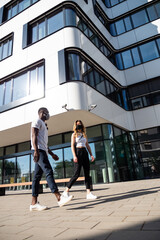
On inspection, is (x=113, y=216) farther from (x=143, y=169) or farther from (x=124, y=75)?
(x=124, y=75)

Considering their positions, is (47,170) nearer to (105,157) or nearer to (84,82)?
(84,82)

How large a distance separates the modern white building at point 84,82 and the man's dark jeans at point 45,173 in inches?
171

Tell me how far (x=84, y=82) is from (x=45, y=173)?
581cm

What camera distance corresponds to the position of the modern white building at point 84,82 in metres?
8.68

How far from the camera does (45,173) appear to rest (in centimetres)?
325

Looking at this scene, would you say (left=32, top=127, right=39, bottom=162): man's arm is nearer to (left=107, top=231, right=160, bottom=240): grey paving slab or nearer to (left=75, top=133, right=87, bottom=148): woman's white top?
(left=75, top=133, right=87, bottom=148): woman's white top

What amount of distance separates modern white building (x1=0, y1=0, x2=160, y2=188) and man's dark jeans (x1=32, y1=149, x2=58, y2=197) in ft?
14.2

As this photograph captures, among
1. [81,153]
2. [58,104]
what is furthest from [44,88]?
[81,153]

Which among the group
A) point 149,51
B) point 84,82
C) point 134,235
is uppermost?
point 149,51

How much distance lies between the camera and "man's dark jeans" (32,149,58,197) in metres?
3.23

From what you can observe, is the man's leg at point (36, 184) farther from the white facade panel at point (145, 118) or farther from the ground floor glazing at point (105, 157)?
the white facade panel at point (145, 118)

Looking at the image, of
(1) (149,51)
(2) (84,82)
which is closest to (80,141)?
(2) (84,82)

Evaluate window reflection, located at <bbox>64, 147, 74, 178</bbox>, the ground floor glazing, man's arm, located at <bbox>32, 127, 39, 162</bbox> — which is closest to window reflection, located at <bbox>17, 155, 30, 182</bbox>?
the ground floor glazing

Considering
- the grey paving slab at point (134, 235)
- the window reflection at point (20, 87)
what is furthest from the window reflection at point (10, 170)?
the grey paving slab at point (134, 235)
